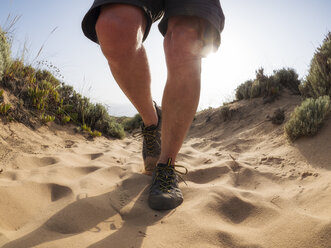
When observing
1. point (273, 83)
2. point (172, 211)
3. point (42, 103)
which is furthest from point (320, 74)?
point (42, 103)

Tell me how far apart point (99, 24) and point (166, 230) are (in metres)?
1.21

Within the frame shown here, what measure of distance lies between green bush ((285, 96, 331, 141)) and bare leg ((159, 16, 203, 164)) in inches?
54.7

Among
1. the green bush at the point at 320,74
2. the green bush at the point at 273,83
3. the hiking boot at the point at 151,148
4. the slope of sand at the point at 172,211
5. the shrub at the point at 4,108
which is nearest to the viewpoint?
the slope of sand at the point at 172,211

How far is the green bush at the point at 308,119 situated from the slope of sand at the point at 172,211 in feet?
0.30

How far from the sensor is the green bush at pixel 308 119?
7.27ft

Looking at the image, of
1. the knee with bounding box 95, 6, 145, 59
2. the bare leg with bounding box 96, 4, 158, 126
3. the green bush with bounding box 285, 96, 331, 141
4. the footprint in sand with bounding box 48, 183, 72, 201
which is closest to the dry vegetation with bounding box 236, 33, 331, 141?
the green bush with bounding box 285, 96, 331, 141

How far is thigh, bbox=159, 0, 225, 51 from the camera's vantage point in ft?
4.59

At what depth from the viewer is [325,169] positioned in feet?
5.43

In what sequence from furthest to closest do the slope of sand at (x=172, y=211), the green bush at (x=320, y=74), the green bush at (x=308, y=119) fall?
the green bush at (x=320, y=74)
the green bush at (x=308, y=119)
the slope of sand at (x=172, y=211)

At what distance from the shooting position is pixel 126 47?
1435mm

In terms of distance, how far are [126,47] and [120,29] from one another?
0.11 metres

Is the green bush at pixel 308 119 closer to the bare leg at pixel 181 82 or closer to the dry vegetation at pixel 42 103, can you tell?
the bare leg at pixel 181 82

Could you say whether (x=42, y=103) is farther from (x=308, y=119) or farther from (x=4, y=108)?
(x=308, y=119)

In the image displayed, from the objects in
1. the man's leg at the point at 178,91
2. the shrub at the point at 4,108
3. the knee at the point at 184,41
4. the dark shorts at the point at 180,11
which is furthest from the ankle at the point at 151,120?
the shrub at the point at 4,108
